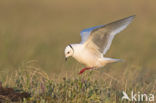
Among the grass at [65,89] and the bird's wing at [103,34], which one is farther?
the bird's wing at [103,34]

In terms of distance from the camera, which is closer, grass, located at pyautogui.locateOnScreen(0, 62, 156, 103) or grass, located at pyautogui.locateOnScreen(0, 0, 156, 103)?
grass, located at pyautogui.locateOnScreen(0, 62, 156, 103)

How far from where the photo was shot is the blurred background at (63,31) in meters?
12.5

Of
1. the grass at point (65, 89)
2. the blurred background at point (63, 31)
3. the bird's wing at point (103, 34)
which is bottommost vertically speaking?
the grass at point (65, 89)

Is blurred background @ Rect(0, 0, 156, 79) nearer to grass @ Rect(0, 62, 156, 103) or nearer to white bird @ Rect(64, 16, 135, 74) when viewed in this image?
white bird @ Rect(64, 16, 135, 74)

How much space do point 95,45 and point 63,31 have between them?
7.32 meters

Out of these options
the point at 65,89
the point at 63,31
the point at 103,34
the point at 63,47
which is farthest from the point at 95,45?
the point at 63,31

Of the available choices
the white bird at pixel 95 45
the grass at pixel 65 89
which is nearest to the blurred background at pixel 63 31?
the white bird at pixel 95 45

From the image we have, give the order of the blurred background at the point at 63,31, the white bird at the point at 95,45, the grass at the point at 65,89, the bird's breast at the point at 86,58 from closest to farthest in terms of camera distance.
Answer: the grass at the point at 65,89 < the white bird at the point at 95,45 < the bird's breast at the point at 86,58 < the blurred background at the point at 63,31

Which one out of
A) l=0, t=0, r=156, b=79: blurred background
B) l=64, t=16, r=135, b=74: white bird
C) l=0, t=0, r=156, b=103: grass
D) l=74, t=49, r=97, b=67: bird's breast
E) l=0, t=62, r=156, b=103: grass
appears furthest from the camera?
l=0, t=0, r=156, b=79: blurred background

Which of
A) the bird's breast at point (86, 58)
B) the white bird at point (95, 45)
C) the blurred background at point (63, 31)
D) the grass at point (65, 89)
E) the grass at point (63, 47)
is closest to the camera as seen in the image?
the grass at point (65, 89)

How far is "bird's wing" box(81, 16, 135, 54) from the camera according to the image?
7.47 m

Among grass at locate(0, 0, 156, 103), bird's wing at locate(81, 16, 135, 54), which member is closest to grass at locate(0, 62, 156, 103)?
grass at locate(0, 0, 156, 103)

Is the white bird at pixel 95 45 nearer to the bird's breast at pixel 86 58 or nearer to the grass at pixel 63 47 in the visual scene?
the bird's breast at pixel 86 58

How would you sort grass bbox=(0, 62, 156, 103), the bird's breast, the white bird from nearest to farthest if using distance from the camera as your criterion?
grass bbox=(0, 62, 156, 103) < the white bird < the bird's breast
